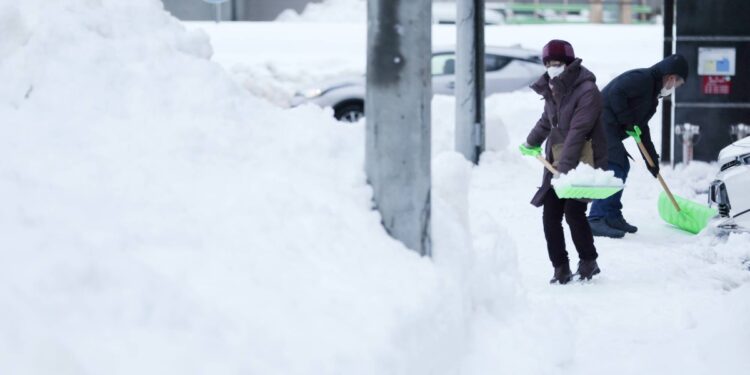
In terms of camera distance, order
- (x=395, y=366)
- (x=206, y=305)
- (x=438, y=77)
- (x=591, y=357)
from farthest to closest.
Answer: (x=438, y=77), (x=591, y=357), (x=395, y=366), (x=206, y=305)

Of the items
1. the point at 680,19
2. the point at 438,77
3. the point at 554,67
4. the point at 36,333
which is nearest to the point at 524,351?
the point at 36,333

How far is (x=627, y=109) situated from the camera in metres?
8.98

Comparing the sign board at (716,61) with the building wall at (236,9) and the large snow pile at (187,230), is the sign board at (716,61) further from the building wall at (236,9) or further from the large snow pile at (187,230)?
the building wall at (236,9)

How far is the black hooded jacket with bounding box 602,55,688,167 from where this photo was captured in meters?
8.76

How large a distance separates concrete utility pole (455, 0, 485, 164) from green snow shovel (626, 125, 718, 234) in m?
3.36

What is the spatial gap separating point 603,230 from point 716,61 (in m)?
4.42

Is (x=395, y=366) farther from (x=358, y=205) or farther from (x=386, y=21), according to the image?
(x=386, y=21)

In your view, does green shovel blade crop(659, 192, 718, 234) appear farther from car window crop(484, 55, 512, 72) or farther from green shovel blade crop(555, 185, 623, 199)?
car window crop(484, 55, 512, 72)

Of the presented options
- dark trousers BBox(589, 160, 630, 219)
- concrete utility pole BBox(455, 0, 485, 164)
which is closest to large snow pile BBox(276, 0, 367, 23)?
concrete utility pole BBox(455, 0, 485, 164)

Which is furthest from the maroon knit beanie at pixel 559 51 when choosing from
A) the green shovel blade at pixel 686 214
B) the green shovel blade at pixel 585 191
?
the green shovel blade at pixel 686 214

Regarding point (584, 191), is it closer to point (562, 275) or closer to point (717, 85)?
point (562, 275)

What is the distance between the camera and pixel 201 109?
4820mm

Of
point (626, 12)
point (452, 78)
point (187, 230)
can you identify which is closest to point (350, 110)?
point (452, 78)

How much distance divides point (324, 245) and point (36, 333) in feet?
4.06
